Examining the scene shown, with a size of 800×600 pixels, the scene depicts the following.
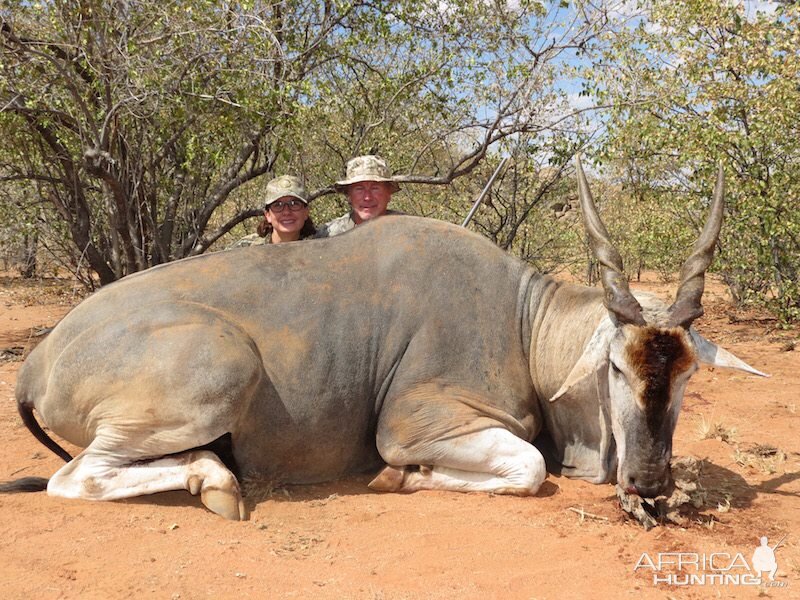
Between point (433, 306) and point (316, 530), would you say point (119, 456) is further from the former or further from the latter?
point (433, 306)

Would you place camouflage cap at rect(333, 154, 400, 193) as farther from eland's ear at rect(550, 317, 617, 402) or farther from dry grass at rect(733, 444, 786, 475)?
dry grass at rect(733, 444, 786, 475)

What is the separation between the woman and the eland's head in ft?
10.6

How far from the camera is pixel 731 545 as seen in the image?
352cm

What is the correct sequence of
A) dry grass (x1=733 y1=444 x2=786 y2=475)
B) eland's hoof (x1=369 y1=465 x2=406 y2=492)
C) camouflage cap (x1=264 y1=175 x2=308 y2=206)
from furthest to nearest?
camouflage cap (x1=264 y1=175 x2=308 y2=206)
dry grass (x1=733 y1=444 x2=786 y2=475)
eland's hoof (x1=369 y1=465 x2=406 y2=492)

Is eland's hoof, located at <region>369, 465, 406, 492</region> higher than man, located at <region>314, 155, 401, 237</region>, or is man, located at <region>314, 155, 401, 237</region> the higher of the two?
man, located at <region>314, 155, 401, 237</region>

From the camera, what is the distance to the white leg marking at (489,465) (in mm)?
4234

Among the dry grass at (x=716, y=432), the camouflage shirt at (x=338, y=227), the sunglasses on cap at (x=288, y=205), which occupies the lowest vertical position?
the dry grass at (x=716, y=432)

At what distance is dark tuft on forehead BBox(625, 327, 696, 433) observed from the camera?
3.62 metres

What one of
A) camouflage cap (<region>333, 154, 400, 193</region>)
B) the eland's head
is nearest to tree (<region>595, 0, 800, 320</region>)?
camouflage cap (<region>333, 154, 400, 193</region>)

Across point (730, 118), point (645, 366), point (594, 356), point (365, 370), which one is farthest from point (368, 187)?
point (730, 118)

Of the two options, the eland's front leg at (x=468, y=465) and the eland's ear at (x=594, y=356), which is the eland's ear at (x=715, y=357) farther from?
the eland's front leg at (x=468, y=465)

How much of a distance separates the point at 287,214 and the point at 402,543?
367 centimetres

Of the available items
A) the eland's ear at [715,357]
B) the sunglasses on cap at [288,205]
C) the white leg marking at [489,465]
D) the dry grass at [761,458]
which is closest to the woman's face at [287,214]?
the sunglasses on cap at [288,205]

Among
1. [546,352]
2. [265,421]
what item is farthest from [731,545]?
[265,421]
